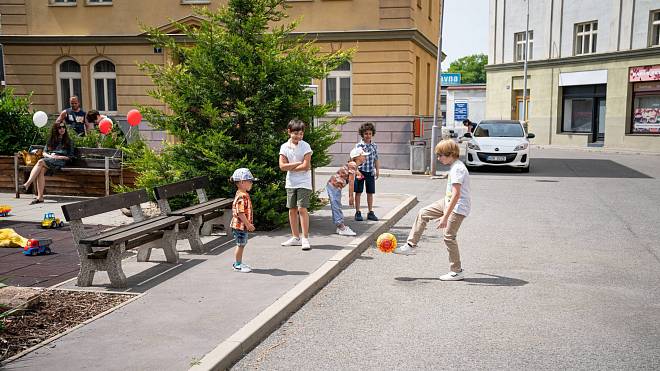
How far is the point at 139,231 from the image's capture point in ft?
22.1

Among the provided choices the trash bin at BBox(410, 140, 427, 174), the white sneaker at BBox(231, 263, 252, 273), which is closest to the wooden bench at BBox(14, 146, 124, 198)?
the white sneaker at BBox(231, 263, 252, 273)

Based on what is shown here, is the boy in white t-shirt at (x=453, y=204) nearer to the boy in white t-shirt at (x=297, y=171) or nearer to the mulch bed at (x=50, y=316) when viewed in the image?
the boy in white t-shirt at (x=297, y=171)

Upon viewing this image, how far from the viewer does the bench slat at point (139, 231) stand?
6281 millimetres

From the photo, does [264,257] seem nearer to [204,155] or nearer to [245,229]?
[245,229]

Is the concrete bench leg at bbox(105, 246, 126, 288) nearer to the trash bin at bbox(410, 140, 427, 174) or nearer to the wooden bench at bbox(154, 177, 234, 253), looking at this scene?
the wooden bench at bbox(154, 177, 234, 253)

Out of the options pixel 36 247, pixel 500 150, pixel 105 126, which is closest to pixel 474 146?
pixel 500 150

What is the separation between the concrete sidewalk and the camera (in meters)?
4.60

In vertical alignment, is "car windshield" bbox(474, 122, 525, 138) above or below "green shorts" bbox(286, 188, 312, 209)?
above

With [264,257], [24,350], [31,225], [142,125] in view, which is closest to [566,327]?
[264,257]

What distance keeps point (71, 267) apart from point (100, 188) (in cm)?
611

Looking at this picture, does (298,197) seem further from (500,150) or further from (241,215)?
(500,150)

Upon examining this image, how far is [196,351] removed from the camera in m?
4.72

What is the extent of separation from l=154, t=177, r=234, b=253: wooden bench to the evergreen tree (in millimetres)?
458

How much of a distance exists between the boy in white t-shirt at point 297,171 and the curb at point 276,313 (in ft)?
2.55
